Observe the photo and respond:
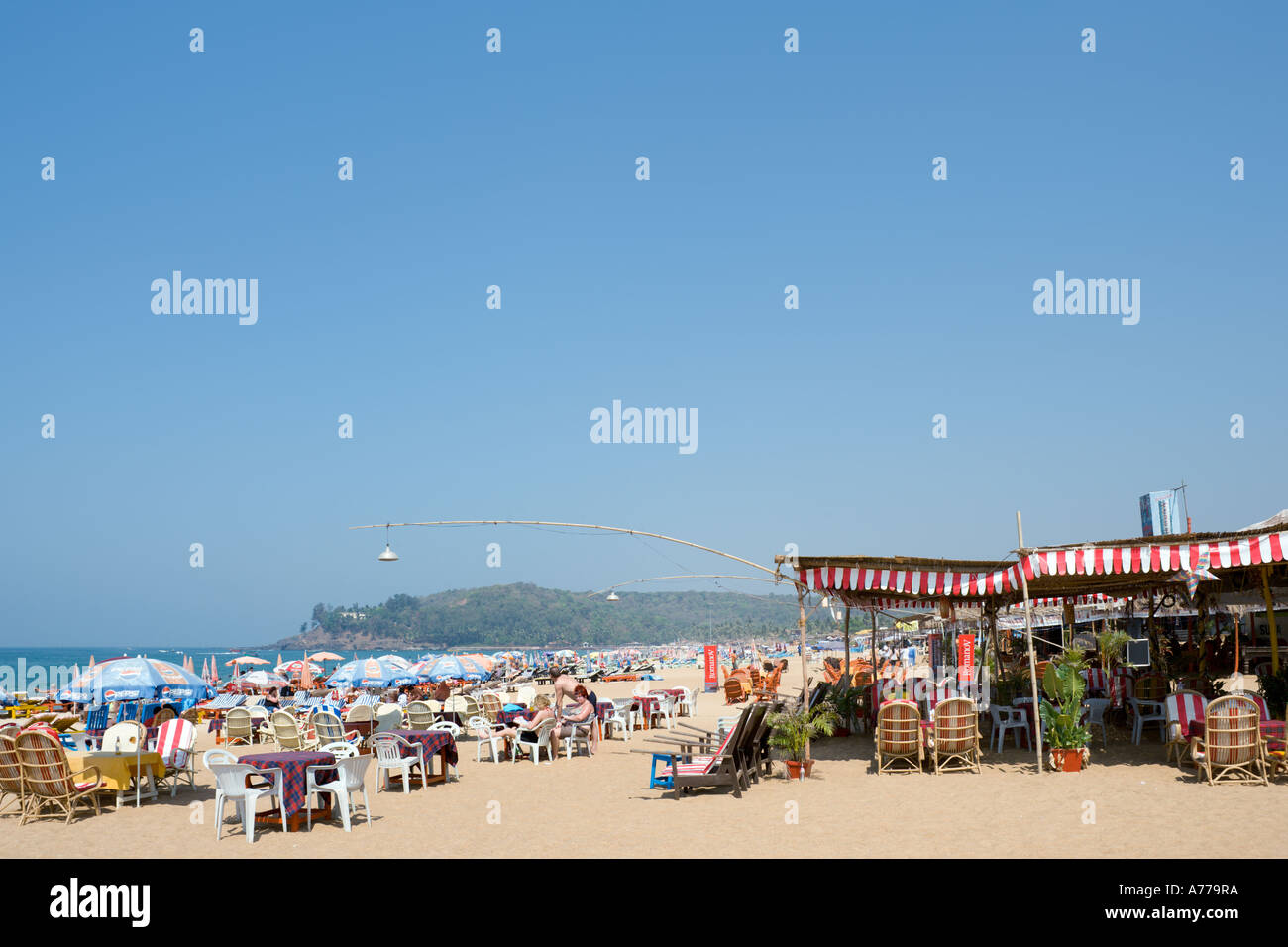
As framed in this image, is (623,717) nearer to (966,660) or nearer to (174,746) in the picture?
(966,660)

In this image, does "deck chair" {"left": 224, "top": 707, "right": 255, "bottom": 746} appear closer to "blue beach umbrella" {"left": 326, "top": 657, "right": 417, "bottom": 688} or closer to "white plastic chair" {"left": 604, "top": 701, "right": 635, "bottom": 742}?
"white plastic chair" {"left": 604, "top": 701, "right": 635, "bottom": 742}

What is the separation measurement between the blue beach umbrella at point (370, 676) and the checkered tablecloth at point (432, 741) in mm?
15401

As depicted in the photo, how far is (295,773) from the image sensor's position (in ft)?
29.6

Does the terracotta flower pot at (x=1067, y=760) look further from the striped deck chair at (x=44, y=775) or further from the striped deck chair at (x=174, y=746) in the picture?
the striped deck chair at (x=44, y=775)

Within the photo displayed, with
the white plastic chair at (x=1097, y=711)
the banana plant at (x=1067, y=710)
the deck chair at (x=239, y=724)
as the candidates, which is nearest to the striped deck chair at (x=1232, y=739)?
the banana plant at (x=1067, y=710)

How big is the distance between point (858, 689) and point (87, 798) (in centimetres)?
1052

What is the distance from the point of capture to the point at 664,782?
35.9 feet

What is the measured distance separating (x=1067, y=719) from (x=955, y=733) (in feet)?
3.91

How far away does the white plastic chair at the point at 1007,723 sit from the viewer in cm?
1248

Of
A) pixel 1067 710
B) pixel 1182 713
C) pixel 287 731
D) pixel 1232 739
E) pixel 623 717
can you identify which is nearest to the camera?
pixel 1232 739

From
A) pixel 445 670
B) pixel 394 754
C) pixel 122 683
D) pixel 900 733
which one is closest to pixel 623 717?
pixel 394 754
